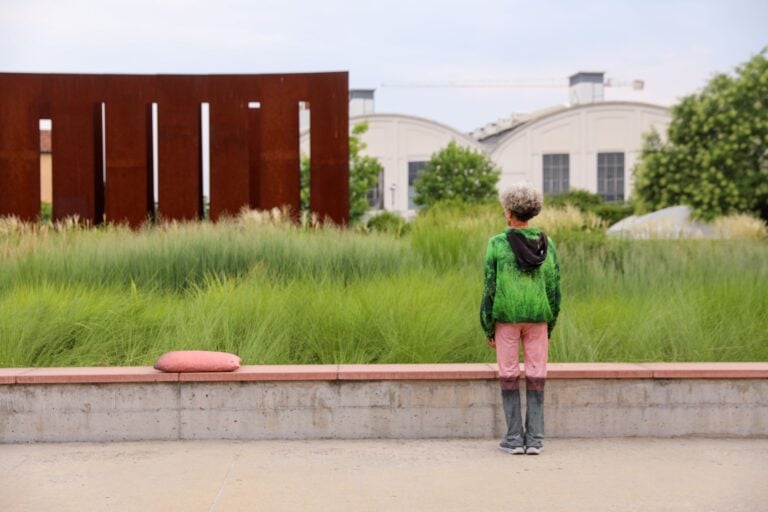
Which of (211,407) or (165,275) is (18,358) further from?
(165,275)

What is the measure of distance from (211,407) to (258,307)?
5.12 feet

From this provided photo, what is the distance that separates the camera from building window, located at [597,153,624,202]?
58.9m

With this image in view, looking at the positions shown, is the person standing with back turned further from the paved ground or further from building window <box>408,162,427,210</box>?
building window <box>408,162,427,210</box>

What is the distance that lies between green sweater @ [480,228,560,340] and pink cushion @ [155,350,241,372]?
178cm

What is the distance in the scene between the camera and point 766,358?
718 centimetres

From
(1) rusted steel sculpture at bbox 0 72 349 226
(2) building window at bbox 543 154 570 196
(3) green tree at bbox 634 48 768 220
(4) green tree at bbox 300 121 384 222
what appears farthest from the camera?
(2) building window at bbox 543 154 570 196

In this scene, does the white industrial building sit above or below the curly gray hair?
above

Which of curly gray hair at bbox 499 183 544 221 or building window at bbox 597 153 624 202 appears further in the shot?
building window at bbox 597 153 624 202

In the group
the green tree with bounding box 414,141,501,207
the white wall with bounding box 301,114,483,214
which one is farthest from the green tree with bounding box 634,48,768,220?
the white wall with bounding box 301,114,483,214

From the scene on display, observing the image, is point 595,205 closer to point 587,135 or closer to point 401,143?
point 587,135

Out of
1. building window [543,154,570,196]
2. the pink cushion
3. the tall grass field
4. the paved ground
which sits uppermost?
building window [543,154,570,196]

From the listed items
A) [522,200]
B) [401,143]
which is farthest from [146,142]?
[401,143]

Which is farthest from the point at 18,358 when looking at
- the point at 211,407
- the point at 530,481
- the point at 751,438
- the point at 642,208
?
the point at 642,208

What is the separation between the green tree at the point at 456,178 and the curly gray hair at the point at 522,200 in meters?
46.9
